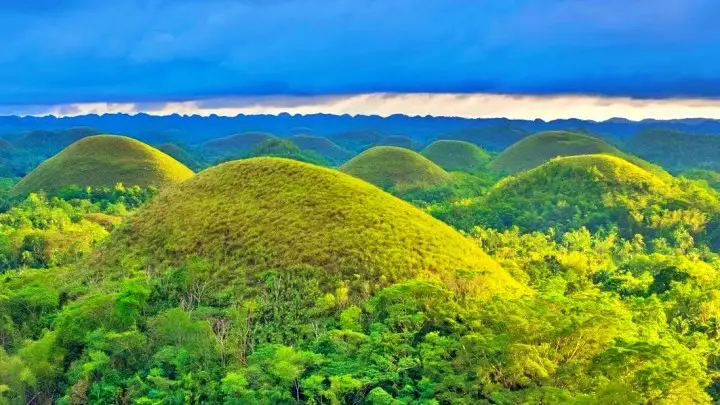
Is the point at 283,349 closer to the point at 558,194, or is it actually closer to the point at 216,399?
the point at 216,399

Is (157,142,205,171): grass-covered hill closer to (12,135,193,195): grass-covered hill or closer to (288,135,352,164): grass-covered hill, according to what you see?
(12,135,193,195): grass-covered hill

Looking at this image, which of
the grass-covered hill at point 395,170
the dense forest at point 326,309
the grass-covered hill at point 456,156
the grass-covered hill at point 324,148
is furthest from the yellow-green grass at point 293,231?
the grass-covered hill at point 324,148

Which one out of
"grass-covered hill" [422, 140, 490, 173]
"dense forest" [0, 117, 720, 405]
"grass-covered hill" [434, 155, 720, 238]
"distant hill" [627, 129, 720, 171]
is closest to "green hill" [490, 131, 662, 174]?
"grass-covered hill" [422, 140, 490, 173]

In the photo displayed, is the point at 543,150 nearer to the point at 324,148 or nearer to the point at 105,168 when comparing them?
the point at 324,148

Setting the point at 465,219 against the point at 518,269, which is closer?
the point at 518,269

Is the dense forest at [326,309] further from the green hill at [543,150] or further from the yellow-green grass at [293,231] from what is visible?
the green hill at [543,150]

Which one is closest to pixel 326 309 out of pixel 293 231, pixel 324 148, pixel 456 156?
pixel 293 231

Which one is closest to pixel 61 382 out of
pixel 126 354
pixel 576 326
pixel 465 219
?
pixel 126 354
